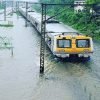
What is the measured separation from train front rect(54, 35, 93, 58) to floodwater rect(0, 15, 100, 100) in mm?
750

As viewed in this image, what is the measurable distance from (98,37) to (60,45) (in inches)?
625

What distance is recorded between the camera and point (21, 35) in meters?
55.0

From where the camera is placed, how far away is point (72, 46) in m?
32.2

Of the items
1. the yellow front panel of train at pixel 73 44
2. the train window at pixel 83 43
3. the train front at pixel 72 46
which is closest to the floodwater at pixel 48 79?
the train front at pixel 72 46

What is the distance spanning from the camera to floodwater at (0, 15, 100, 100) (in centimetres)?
A: 2314

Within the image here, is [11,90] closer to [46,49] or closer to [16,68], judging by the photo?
[16,68]

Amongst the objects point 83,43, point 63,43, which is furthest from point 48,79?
point 83,43

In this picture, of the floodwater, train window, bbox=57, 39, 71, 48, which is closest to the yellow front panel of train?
train window, bbox=57, 39, 71, 48

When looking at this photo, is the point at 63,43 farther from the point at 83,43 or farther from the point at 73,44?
the point at 83,43

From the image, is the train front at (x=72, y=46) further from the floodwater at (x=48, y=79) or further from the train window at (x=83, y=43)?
the floodwater at (x=48, y=79)

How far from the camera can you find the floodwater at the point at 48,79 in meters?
23.1

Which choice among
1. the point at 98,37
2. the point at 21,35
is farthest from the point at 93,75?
the point at 21,35

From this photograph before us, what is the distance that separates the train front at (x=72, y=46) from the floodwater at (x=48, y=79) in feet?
2.46

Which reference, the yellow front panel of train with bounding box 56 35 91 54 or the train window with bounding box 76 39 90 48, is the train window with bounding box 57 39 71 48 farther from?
the train window with bounding box 76 39 90 48
